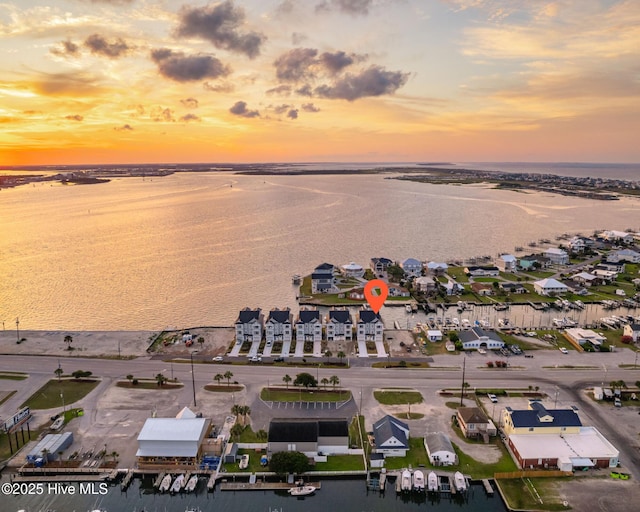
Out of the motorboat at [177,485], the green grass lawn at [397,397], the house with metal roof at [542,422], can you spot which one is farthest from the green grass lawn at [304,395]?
the house with metal roof at [542,422]

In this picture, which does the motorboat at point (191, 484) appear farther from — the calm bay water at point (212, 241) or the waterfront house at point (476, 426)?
the calm bay water at point (212, 241)

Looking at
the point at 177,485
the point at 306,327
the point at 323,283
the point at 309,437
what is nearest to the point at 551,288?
the point at 323,283

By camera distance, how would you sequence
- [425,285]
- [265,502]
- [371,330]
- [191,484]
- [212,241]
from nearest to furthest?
[265,502], [191,484], [371,330], [425,285], [212,241]

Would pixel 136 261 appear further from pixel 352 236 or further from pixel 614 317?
pixel 614 317

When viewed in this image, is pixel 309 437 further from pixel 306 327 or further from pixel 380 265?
pixel 380 265

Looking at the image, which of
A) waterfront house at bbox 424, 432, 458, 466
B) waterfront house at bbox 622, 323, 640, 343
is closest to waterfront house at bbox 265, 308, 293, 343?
waterfront house at bbox 424, 432, 458, 466

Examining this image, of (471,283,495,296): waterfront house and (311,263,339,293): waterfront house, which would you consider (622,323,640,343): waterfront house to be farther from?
(311,263,339,293): waterfront house

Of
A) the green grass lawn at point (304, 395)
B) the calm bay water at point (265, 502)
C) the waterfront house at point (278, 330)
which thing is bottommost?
the calm bay water at point (265, 502)
